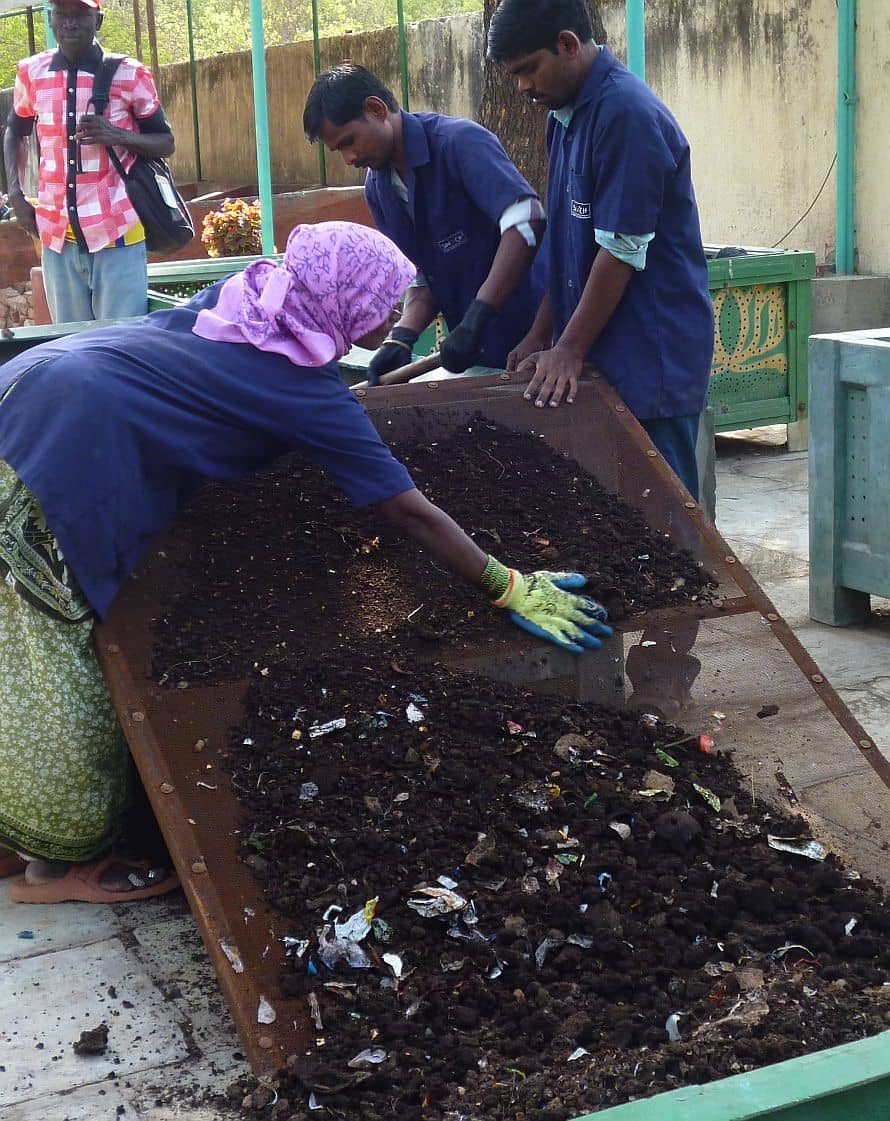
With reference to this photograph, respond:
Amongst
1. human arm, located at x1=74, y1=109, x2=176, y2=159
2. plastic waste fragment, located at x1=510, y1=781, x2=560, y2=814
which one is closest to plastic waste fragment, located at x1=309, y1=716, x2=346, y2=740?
plastic waste fragment, located at x1=510, y1=781, x2=560, y2=814

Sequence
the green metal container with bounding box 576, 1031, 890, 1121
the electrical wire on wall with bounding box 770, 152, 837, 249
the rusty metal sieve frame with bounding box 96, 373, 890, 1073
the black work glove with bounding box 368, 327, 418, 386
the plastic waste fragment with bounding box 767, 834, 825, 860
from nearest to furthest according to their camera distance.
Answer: the green metal container with bounding box 576, 1031, 890, 1121, the rusty metal sieve frame with bounding box 96, 373, 890, 1073, the plastic waste fragment with bounding box 767, 834, 825, 860, the black work glove with bounding box 368, 327, 418, 386, the electrical wire on wall with bounding box 770, 152, 837, 249

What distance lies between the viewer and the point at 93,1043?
2375 mm

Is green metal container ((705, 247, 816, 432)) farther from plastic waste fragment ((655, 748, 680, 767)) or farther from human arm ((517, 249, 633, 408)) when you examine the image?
plastic waste fragment ((655, 748, 680, 767))

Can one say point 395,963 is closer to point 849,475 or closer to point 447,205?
point 447,205

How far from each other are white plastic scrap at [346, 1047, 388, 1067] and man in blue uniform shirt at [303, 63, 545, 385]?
193cm

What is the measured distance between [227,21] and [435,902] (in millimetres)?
15791

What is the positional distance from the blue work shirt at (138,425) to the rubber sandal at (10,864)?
0.75m

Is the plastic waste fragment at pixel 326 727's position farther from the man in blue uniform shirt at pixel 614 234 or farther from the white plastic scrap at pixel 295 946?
the man in blue uniform shirt at pixel 614 234

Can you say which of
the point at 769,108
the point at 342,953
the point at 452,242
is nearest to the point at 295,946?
the point at 342,953

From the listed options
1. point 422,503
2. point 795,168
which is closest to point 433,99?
point 795,168

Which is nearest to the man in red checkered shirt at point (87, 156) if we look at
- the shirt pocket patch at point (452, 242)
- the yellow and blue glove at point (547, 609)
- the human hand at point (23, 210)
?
the human hand at point (23, 210)

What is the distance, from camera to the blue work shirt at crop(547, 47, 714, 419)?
3.14 meters

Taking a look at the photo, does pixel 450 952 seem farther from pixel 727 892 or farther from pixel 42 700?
pixel 42 700

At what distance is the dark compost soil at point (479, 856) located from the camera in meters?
2.09
